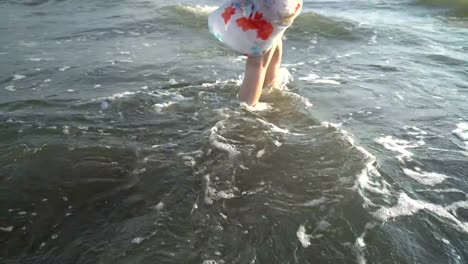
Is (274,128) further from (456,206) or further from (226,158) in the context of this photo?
(456,206)

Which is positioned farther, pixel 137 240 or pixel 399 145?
pixel 399 145

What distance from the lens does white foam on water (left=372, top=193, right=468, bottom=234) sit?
8.36ft

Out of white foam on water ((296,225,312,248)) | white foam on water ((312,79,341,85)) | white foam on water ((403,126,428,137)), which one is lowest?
white foam on water ((312,79,341,85))

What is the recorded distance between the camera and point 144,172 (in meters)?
2.95

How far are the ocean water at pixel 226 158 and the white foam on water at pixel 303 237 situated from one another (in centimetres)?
2

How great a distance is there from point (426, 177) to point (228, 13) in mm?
2069

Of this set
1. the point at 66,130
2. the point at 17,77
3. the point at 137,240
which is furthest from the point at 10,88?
the point at 137,240

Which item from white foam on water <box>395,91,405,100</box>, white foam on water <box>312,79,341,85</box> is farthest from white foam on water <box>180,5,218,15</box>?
white foam on water <box>395,91,405,100</box>

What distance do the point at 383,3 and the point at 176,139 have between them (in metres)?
8.63

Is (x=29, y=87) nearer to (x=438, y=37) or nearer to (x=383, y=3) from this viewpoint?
(x=438, y=37)

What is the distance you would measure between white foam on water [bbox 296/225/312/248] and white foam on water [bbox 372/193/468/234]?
0.48 meters

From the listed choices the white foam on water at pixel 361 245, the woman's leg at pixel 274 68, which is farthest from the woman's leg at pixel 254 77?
the white foam on water at pixel 361 245

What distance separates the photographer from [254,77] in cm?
390

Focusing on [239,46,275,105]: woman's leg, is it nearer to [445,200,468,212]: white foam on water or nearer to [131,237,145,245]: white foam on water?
[445,200,468,212]: white foam on water
